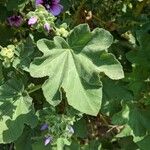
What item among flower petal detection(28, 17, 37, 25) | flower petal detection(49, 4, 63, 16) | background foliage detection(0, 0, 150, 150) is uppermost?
flower petal detection(28, 17, 37, 25)

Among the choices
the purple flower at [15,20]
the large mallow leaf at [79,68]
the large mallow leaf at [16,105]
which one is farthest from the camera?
the purple flower at [15,20]

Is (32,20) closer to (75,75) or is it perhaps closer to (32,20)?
(32,20)

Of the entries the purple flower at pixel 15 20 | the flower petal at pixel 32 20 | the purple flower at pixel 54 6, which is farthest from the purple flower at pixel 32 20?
the purple flower at pixel 15 20

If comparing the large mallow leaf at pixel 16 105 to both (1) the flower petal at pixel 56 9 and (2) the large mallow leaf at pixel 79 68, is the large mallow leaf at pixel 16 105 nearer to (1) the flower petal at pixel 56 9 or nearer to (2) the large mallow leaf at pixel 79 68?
(2) the large mallow leaf at pixel 79 68

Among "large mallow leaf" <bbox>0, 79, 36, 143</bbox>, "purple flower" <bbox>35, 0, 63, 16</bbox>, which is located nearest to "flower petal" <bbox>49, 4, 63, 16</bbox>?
"purple flower" <bbox>35, 0, 63, 16</bbox>

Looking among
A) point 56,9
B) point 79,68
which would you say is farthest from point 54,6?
point 79,68

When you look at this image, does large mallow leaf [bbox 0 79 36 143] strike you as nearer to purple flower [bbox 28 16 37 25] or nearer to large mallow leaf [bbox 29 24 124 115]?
large mallow leaf [bbox 29 24 124 115]

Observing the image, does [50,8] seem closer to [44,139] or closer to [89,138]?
[44,139]

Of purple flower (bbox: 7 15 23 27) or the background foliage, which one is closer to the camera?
the background foliage

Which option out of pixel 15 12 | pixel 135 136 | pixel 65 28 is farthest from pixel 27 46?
pixel 135 136
